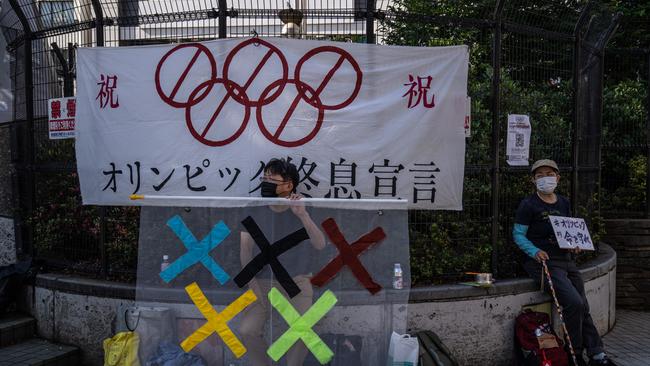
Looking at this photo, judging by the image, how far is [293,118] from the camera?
505 centimetres

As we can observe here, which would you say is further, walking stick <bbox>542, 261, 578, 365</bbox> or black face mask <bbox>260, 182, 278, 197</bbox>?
walking stick <bbox>542, 261, 578, 365</bbox>

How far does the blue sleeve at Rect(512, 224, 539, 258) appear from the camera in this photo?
537 centimetres

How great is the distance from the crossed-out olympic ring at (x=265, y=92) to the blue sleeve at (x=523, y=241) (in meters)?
2.15

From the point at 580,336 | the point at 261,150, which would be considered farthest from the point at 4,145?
the point at 580,336

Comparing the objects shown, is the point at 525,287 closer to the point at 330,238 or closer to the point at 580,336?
the point at 580,336

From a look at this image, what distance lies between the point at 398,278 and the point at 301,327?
794 mm

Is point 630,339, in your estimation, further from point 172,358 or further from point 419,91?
point 172,358

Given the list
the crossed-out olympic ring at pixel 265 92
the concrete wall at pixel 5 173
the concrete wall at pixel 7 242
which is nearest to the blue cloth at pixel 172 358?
the crossed-out olympic ring at pixel 265 92

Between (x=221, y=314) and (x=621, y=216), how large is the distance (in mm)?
6997

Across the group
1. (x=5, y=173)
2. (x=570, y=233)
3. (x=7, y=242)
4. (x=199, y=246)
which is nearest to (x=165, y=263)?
(x=199, y=246)

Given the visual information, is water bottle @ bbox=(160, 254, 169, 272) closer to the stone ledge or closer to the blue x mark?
the blue x mark

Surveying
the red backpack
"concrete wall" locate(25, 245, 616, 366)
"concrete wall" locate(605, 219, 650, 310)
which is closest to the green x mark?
"concrete wall" locate(25, 245, 616, 366)

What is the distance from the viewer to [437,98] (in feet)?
17.2

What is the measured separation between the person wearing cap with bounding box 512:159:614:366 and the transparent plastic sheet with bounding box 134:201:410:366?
198cm
